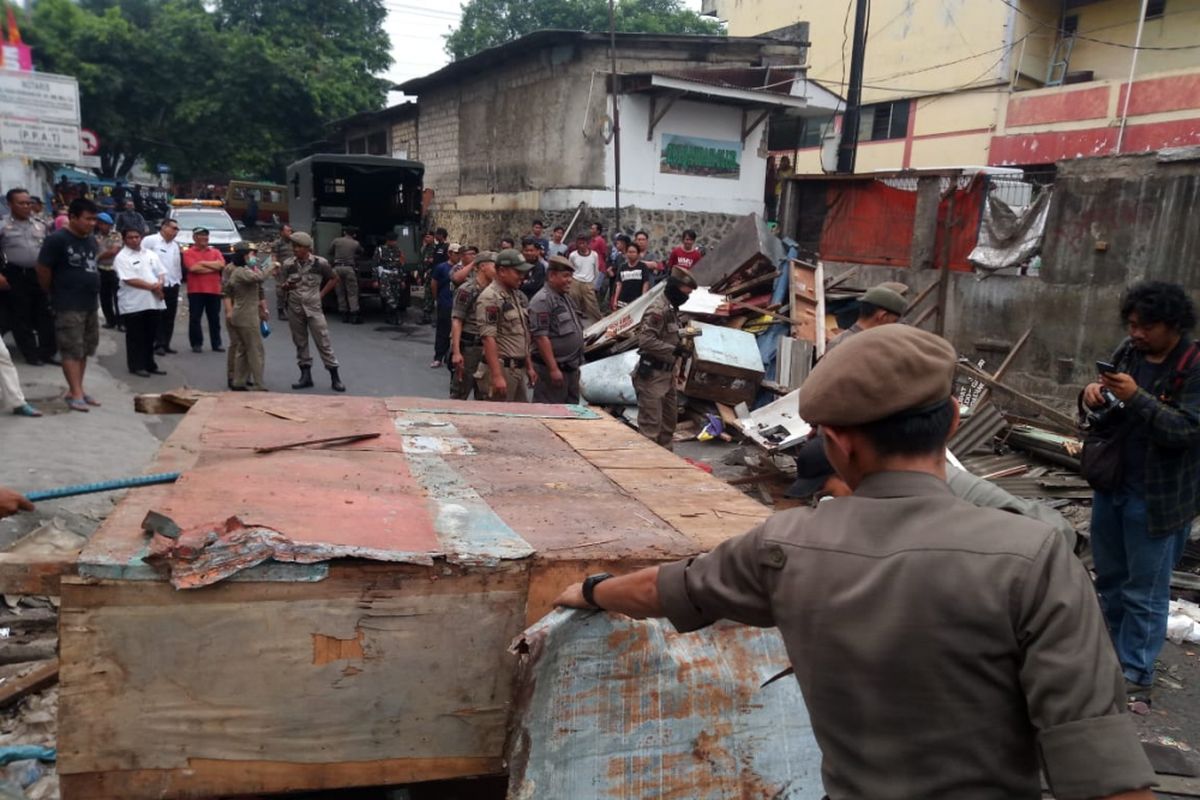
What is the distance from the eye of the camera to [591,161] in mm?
16625

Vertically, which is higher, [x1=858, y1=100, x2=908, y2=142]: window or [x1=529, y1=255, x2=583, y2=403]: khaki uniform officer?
[x1=858, y1=100, x2=908, y2=142]: window

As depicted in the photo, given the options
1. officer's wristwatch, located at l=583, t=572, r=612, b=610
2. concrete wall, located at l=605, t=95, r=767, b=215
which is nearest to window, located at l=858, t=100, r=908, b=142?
concrete wall, located at l=605, t=95, r=767, b=215

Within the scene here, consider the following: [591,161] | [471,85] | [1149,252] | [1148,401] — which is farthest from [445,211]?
[1148,401]

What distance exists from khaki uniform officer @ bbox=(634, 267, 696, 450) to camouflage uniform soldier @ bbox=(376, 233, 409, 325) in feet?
28.0

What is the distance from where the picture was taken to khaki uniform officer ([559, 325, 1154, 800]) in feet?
3.52

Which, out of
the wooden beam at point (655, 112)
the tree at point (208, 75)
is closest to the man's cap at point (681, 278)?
the wooden beam at point (655, 112)

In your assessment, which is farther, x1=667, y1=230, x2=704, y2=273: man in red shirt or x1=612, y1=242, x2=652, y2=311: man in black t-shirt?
x1=667, y1=230, x2=704, y2=273: man in red shirt

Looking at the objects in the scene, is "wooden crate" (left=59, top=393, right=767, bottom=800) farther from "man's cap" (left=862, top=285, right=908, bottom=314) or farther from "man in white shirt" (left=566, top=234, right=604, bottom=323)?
"man in white shirt" (left=566, top=234, right=604, bottom=323)

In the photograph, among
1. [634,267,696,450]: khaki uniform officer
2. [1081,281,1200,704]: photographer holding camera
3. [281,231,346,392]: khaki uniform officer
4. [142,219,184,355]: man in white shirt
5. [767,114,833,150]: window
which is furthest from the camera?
[767,114,833,150]: window

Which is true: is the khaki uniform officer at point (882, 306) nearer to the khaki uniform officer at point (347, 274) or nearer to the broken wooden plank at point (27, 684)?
the broken wooden plank at point (27, 684)

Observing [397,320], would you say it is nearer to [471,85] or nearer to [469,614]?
[471,85]

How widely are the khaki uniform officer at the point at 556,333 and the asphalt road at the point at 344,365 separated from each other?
9.14ft

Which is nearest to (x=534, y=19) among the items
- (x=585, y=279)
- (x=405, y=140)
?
(x=405, y=140)

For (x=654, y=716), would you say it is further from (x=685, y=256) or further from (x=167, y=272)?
(x=685, y=256)
